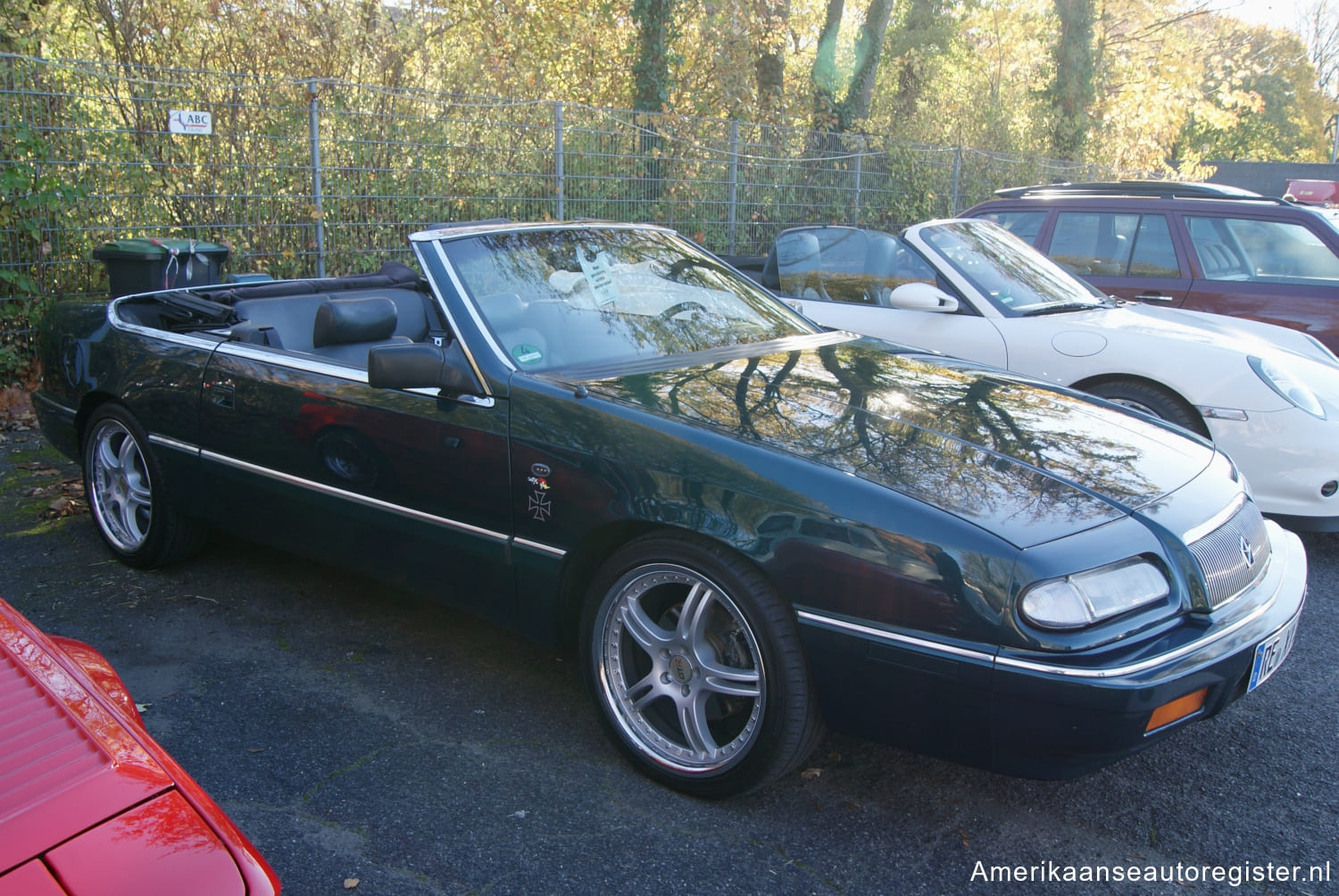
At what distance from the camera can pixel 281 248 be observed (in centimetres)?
831

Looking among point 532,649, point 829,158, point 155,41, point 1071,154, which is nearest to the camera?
point 532,649

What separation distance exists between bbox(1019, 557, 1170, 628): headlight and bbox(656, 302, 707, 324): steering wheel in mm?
1797

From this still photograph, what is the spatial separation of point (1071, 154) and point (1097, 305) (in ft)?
59.3

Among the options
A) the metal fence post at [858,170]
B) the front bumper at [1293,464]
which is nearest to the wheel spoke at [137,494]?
the front bumper at [1293,464]

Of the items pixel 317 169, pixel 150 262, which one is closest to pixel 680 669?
pixel 150 262

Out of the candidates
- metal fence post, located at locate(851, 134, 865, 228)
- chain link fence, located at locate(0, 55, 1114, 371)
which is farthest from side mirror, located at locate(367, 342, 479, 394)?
metal fence post, located at locate(851, 134, 865, 228)

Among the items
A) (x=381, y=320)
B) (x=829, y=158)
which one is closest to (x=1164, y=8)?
(x=829, y=158)

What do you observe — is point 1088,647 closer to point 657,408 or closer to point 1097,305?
point 657,408

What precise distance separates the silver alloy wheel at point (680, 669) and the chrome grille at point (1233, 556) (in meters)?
1.14

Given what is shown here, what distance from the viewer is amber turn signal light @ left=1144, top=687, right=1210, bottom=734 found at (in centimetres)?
239

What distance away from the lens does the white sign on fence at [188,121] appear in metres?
7.66

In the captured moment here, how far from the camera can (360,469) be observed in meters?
3.51

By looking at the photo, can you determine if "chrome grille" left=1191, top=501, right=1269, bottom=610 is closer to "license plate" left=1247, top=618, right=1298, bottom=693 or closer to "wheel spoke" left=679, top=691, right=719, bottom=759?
"license plate" left=1247, top=618, right=1298, bottom=693

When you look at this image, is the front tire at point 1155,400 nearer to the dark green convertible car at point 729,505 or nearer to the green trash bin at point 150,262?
the dark green convertible car at point 729,505
